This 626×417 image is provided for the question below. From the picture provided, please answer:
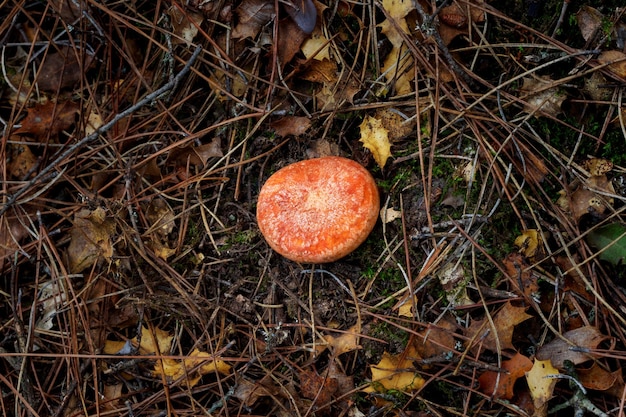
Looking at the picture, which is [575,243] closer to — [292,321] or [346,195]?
[346,195]

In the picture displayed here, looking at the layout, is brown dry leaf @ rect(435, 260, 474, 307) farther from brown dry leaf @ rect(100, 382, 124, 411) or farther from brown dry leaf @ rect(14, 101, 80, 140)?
brown dry leaf @ rect(14, 101, 80, 140)

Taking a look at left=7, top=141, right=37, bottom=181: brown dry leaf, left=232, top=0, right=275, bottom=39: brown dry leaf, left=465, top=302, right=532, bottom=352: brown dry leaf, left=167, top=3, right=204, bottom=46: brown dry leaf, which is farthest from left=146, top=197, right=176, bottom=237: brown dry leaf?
left=465, top=302, right=532, bottom=352: brown dry leaf

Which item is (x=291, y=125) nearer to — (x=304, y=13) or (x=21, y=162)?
(x=304, y=13)

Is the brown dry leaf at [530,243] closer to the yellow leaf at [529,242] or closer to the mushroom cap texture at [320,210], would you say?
the yellow leaf at [529,242]

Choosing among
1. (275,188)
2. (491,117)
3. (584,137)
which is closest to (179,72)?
(275,188)

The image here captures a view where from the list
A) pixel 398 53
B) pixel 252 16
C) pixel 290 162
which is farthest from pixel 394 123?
pixel 252 16

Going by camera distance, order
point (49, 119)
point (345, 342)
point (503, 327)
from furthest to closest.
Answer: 1. point (49, 119)
2. point (345, 342)
3. point (503, 327)
